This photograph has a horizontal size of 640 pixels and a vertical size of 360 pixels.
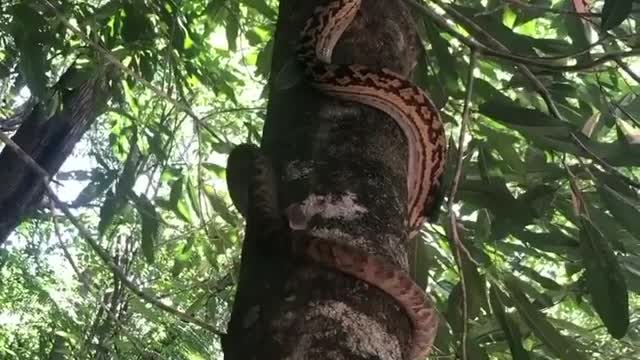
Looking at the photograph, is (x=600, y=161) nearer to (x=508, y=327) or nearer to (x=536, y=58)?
(x=536, y=58)

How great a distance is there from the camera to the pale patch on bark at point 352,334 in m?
0.84

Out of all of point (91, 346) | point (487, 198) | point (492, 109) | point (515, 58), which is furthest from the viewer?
point (91, 346)

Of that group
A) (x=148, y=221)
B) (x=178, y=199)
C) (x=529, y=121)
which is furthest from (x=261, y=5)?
(x=529, y=121)

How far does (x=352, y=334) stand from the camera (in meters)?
0.85

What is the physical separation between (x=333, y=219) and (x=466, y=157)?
2.76 feet

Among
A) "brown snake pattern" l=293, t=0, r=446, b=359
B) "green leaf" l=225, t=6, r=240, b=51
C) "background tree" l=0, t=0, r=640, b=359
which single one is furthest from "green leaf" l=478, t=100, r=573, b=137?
"green leaf" l=225, t=6, r=240, b=51

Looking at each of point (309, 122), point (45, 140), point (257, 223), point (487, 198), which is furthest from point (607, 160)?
point (45, 140)

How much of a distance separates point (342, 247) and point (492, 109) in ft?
2.19

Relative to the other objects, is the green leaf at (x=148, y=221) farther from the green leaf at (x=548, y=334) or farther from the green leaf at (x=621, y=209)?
the green leaf at (x=621, y=209)

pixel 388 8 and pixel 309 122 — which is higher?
pixel 388 8

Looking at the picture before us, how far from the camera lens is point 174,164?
2426 millimetres

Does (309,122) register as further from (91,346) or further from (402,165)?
(91,346)

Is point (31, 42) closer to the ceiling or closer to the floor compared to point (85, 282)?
closer to the ceiling

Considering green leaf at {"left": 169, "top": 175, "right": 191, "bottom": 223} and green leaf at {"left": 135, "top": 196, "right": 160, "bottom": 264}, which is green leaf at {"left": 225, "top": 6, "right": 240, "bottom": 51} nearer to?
green leaf at {"left": 169, "top": 175, "right": 191, "bottom": 223}
